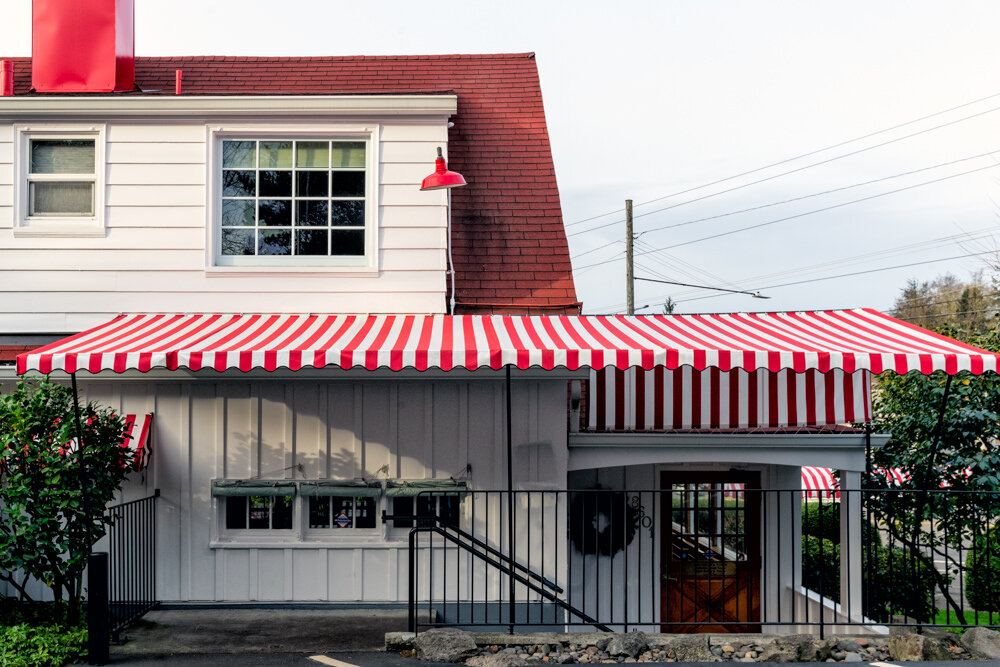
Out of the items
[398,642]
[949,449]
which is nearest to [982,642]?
[949,449]

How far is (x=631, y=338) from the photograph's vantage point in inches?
313

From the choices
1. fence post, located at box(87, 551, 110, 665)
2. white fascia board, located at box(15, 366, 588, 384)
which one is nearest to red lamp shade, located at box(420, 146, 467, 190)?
white fascia board, located at box(15, 366, 588, 384)

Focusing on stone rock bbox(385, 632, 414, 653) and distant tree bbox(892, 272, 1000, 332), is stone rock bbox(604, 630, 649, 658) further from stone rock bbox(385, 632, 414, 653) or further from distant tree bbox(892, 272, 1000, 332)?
distant tree bbox(892, 272, 1000, 332)

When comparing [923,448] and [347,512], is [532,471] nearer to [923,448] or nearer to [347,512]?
[347,512]

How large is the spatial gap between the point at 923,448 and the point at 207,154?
966 centimetres

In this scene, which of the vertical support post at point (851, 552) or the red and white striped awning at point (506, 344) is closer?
the red and white striped awning at point (506, 344)

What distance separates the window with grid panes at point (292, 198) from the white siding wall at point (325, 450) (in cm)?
167

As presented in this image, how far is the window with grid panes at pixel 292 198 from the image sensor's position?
9836 mm

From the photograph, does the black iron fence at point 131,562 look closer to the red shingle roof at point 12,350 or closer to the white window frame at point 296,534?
the white window frame at point 296,534

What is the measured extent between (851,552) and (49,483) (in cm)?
939

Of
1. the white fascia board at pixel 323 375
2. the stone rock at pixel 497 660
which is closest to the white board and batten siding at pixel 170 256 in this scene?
the white fascia board at pixel 323 375

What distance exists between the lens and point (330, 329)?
8500 mm

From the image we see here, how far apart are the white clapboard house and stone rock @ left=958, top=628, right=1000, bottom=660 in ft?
5.78

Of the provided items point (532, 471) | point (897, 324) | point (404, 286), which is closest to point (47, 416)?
point (404, 286)
